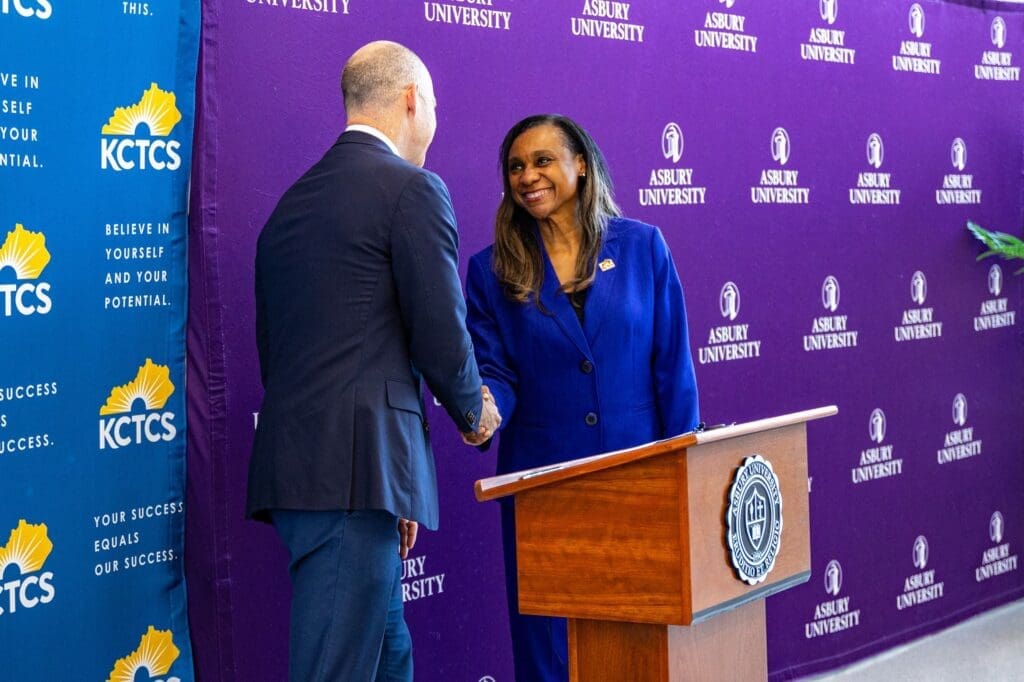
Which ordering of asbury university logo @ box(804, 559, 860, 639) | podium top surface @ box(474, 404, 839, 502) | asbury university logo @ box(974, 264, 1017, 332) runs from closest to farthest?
1. podium top surface @ box(474, 404, 839, 502)
2. asbury university logo @ box(804, 559, 860, 639)
3. asbury university logo @ box(974, 264, 1017, 332)

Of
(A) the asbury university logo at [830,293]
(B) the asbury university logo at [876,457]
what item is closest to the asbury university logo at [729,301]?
(A) the asbury university logo at [830,293]

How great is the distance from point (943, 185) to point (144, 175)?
340cm

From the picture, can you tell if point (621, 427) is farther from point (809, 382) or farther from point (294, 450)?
point (809, 382)

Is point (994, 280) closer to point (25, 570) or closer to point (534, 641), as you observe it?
point (534, 641)

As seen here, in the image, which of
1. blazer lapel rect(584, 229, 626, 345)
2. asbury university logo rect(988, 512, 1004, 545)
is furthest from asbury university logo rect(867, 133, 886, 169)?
blazer lapel rect(584, 229, 626, 345)

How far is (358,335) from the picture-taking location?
7.55ft

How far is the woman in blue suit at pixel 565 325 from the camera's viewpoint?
9.45 feet

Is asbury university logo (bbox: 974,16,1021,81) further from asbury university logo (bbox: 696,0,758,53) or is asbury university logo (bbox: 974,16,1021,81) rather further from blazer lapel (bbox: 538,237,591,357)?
blazer lapel (bbox: 538,237,591,357)

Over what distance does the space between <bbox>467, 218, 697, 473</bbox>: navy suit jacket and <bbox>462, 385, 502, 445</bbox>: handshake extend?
0.24 meters

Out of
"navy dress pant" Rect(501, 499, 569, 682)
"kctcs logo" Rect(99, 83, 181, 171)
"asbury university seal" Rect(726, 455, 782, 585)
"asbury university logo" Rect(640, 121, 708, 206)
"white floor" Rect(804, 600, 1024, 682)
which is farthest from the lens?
Answer: "white floor" Rect(804, 600, 1024, 682)

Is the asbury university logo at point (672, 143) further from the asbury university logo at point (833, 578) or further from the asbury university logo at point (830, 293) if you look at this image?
the asbury university logo at point (833, 578)

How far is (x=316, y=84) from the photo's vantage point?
311cm

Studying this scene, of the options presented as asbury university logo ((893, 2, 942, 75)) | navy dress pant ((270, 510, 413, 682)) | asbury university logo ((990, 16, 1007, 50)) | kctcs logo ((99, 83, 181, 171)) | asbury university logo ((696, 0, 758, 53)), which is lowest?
navy dress pant ((270, 510, 413, 682))

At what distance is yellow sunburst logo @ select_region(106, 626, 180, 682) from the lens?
9.04 feet
